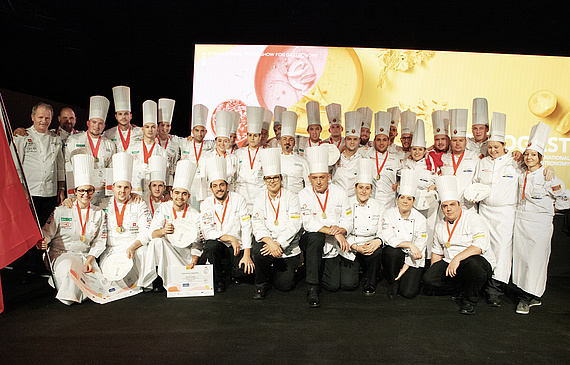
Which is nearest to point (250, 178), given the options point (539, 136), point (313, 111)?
point (313, 111)

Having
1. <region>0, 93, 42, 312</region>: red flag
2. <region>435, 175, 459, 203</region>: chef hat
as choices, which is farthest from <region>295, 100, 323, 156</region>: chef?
<region>0, 93, 42, 312</region>: red flag

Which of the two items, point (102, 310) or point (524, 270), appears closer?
point (102, 310)

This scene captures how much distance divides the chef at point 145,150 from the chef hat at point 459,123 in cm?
324

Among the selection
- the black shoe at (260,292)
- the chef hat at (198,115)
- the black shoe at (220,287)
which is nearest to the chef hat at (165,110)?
the chef hat at (198,115)

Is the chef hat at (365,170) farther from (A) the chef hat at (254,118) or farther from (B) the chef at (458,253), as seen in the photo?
(A) the chef hat at (254,118)

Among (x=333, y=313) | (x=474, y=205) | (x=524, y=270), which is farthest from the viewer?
(x=474, y=205)

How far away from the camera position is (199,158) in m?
4.82

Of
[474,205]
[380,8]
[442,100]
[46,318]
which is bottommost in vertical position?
[46,318]

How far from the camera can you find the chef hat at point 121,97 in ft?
15.0

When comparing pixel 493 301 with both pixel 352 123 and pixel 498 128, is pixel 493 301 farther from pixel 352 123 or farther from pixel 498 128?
pixel 352 123

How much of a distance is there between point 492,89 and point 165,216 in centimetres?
482

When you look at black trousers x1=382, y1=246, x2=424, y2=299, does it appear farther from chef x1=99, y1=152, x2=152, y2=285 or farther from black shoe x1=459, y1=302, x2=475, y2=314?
chef x1=99, y1=152, x2=152, y2=285

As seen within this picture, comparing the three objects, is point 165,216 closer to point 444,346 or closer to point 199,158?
point 199,158

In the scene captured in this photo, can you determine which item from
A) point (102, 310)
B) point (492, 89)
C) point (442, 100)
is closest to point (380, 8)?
point (442, 100)
